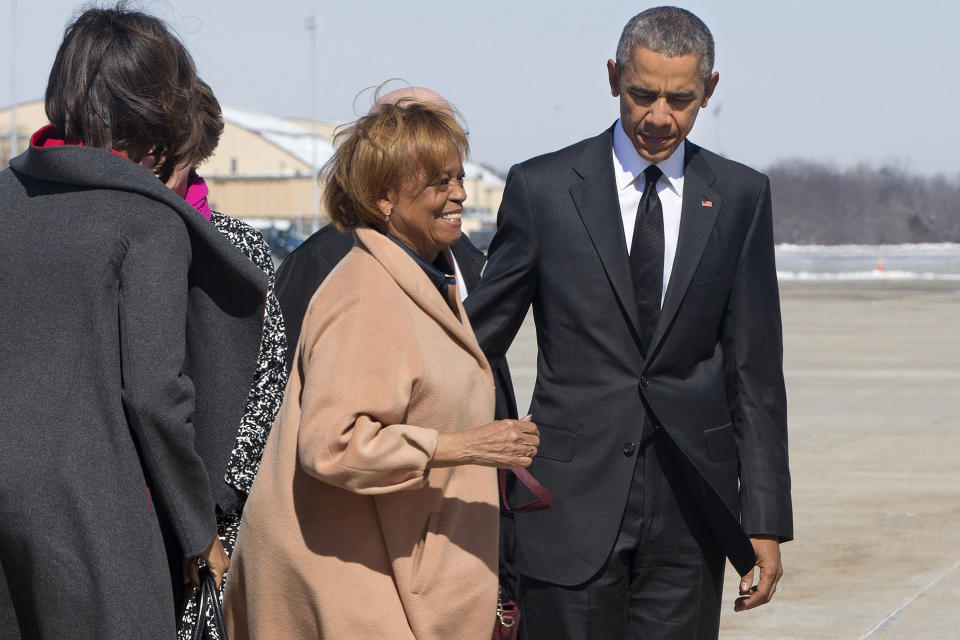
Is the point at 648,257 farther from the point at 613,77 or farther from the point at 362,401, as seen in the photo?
the point at 362,401

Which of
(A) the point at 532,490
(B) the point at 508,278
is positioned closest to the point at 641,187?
(B) the point at 508,278

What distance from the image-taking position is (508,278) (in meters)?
3.59

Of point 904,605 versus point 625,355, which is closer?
point 625,355

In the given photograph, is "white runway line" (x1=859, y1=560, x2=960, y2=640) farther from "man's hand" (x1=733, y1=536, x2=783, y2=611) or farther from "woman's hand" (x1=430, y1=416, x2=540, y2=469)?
"woman's hand" (x1=430, y1=416, x2=540, y2=469)

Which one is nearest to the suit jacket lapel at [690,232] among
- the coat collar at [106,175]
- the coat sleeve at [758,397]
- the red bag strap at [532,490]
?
the coat sleeve at [758,397]

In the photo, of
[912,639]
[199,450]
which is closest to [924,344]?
[912,639]

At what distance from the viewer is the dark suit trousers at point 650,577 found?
11.5 feet

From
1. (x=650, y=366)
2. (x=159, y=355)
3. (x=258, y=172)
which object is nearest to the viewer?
(x=159, y=355)

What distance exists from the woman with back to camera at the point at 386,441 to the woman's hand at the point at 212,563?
8 centimetres

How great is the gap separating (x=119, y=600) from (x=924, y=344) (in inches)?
723

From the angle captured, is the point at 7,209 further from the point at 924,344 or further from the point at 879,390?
the point at 924,344

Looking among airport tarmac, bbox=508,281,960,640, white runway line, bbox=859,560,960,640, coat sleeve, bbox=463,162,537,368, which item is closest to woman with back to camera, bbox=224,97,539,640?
coat sleeve, bbox=463,162,537,368

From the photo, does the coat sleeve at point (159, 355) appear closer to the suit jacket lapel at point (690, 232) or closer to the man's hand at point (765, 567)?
the suit jacket lapel at point (690, 232)

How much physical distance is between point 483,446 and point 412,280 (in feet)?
1.20
